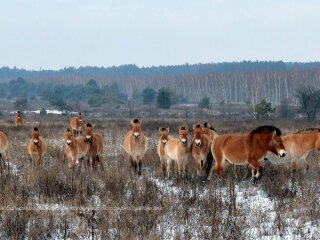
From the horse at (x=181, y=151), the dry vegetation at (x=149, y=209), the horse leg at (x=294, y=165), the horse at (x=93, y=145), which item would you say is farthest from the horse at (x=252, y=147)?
the horse at (x=93, y=145)

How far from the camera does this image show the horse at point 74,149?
13945 mm

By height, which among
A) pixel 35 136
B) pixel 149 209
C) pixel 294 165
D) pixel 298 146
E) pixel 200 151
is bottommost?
pixel 294 165

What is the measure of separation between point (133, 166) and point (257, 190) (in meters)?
4.31

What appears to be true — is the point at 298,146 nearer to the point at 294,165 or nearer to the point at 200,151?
the point at 294,165

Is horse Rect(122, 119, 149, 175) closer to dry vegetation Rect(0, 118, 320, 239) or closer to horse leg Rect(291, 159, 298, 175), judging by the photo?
dry vegetation Rect(0, 118, 320, 239)

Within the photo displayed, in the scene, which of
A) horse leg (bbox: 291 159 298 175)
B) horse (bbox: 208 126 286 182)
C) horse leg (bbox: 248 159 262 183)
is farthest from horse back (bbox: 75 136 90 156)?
horse leg (bbox: 291 159 298 175)

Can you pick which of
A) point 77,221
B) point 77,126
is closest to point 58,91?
point 77,126

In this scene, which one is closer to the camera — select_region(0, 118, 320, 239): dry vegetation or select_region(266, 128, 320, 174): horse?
select_region(0, 118, 320, 239): dry vegetation

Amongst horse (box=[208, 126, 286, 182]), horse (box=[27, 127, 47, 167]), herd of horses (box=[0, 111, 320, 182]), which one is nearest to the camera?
horse (box=[208, 126, 286, 182])

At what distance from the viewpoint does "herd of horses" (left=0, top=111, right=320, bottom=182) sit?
40.2 ft

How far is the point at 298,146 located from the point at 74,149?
5815mm

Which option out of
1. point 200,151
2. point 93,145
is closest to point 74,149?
point 93,145

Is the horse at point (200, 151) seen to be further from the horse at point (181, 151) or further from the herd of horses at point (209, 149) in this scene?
the horse at point (181, 151)

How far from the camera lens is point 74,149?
14.1 metres
